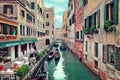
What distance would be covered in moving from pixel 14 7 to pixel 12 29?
9.50ft

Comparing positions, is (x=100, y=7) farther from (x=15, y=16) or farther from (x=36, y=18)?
(x=36, y=18)

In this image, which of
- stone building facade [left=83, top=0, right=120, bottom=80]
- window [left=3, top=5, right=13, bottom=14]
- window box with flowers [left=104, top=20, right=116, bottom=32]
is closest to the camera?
stone building facade [left=83, top=0, right=120, bottom=80]

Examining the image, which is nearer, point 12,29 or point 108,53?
point 108,53

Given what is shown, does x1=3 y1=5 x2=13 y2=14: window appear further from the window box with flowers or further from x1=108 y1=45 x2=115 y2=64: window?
x1=108 y1=45 x2=115 y2=64: window

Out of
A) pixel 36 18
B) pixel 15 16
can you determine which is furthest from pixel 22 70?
pixel 36 18

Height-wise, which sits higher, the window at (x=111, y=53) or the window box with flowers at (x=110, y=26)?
the window box with flowers at (x=110, y=26)

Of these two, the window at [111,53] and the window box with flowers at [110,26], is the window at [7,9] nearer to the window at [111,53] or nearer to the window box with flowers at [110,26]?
the window box with flowers at [110,26]

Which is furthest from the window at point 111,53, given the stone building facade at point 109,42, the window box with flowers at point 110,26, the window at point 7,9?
the window at point 7,9

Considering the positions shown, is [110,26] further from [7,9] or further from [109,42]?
[7,9]

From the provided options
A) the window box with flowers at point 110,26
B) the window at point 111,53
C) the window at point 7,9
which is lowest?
the window at point 111,53

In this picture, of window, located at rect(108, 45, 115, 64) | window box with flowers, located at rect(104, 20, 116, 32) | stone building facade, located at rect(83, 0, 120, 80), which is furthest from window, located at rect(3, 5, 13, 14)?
window, located at rect(108, 45, 115, 64)

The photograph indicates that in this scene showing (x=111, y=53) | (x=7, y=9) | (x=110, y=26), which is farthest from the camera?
(x=7, y=9)

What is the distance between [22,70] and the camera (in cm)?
1537

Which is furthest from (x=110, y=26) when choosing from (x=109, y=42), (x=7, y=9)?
(x=7, y=9)
